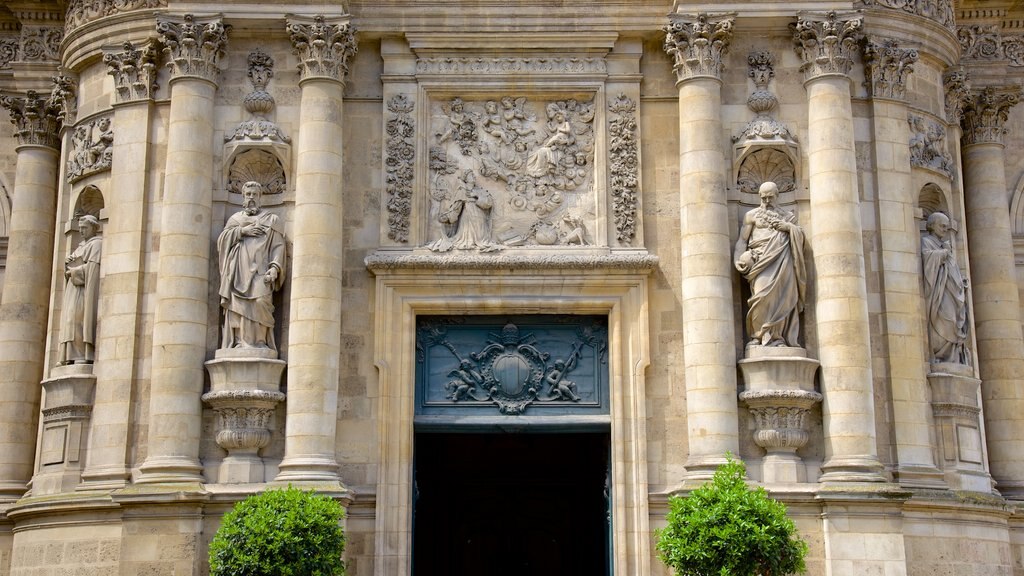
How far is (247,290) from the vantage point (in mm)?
18609

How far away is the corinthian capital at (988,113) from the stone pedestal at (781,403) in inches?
264

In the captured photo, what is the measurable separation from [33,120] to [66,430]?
20.1 feet

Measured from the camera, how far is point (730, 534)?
52.0 feet

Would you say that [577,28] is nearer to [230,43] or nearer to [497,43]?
[497,43]

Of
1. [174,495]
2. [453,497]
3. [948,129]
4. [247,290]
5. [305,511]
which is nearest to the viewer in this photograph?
[305,511]

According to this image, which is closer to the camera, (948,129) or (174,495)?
(174,495)

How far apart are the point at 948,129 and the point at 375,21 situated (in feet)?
30.9

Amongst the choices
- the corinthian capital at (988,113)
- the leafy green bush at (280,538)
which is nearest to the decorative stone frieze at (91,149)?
the leafy green bush at (280,538)

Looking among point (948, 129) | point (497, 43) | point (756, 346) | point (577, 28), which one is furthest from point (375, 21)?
point (948, 129)

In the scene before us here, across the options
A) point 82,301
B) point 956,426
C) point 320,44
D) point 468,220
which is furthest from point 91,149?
point 956,426

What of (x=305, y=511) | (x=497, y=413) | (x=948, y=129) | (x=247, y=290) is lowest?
(x=305, y=511)

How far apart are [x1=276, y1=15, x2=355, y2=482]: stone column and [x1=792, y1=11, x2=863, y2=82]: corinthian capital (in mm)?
6840

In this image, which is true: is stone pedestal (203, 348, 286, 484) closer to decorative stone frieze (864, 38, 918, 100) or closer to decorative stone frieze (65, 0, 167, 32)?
decorative stone frieze (65, 0, 167, 32)

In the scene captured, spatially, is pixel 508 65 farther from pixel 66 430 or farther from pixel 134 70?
pixel 66 430
